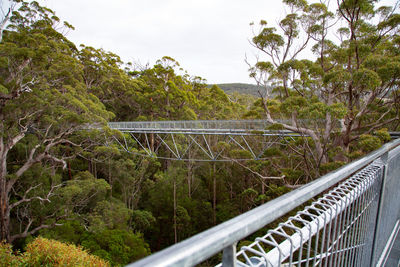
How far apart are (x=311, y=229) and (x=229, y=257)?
0.38 m

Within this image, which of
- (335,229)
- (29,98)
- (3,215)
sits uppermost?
(29,98)

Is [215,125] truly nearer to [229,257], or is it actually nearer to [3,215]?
[3,215]

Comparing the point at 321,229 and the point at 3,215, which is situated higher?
the point at 321,229

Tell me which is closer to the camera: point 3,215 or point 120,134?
point 3,215

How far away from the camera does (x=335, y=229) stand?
80 centimetres

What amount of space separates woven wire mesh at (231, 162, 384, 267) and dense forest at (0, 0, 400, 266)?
4.28 meters

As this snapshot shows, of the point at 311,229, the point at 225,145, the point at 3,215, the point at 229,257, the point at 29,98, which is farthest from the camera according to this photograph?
the point at 225,145

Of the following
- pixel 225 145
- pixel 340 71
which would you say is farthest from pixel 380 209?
pixel 225 145

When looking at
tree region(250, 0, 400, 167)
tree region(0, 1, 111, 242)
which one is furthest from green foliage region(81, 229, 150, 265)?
tree region(250, 0, 400, 167)

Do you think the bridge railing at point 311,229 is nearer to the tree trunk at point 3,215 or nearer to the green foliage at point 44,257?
the green foliage at point 44,257

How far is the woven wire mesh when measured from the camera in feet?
1.78

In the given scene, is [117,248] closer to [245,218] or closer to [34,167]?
[34,167]

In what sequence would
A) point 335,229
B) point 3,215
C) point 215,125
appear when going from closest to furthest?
point 335,229 < point 3,215 < point 215,125

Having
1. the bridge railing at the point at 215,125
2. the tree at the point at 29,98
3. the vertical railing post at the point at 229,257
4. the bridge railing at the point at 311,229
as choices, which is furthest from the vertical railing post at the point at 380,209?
the tree at the point at 29,98
